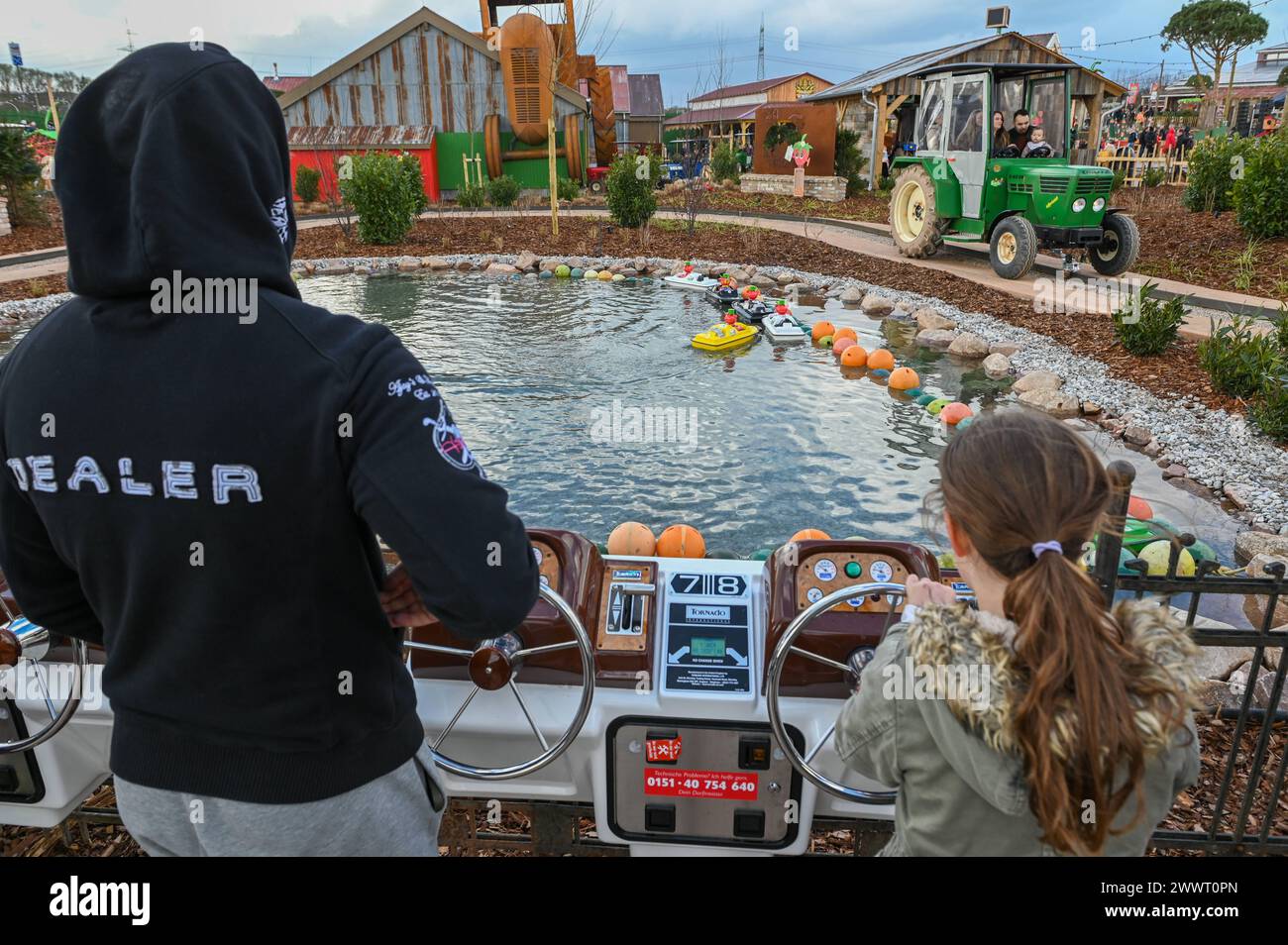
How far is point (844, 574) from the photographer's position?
2164mm

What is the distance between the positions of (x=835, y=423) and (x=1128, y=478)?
16.7 feet

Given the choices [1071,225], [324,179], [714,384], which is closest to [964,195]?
[1071,225]

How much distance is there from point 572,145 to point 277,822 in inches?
892

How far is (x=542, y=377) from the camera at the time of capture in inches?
304

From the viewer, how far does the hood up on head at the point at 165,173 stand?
1.05 metres

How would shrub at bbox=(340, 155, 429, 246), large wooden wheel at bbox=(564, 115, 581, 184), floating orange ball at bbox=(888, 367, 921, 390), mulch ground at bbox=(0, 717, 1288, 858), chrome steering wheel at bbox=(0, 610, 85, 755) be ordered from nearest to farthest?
chrome steering wheel at bbox=(0, 610, 85, 755) → mulch ground at bbox=(0, 717, 1288, 858) → floating orange ball at bbox=(888, 367, 921, 390) → shrub at bbox=(340, 155, 429, 246) → large wooden wheel at bbox=(564, 115, 581, 184)

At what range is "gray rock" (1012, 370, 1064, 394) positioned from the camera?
7.02 m

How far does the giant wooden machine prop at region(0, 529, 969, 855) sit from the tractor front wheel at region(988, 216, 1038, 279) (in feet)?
31.6

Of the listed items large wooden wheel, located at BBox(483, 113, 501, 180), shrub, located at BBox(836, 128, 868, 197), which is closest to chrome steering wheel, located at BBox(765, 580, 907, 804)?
shrub, located at BBox(836, 128, 868, 197)

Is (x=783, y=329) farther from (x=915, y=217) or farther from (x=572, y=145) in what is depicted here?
(x=572, y=145)

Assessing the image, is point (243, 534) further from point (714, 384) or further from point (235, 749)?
point (714, 384)

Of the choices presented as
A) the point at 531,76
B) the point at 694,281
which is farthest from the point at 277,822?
the point at 531,76

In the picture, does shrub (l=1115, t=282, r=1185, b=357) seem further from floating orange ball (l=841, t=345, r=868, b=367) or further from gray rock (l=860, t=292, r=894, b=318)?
gray rock (l=860, t=292, r=894, b=318)

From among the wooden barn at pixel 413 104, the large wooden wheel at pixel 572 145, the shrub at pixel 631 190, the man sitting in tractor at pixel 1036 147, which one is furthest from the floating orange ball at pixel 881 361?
the large wooden wheel at pixel 572 145
